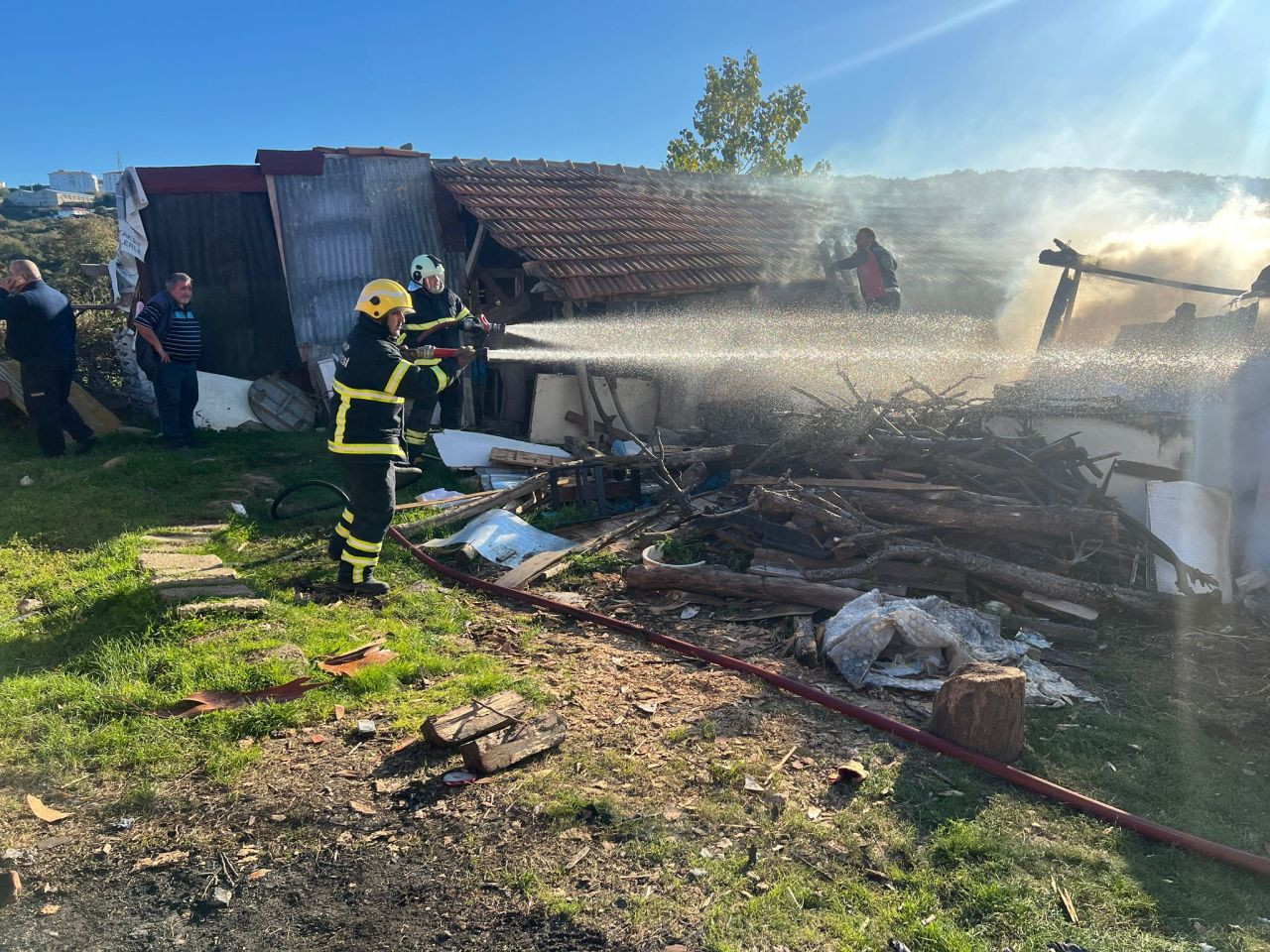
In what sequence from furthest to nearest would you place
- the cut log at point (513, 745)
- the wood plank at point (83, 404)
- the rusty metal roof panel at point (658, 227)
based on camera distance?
the rusty metal roof panel at point (658, 227) → the wood plank at point (83, 404) → the cut log at point (513, 745)

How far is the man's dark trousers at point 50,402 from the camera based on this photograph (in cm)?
848

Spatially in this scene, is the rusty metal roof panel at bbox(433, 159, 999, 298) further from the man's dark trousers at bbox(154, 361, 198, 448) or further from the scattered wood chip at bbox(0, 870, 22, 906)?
the scattered wood chip at bbox(0, 870, 22, 906)

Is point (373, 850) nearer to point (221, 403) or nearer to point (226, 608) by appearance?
point (226, 608)

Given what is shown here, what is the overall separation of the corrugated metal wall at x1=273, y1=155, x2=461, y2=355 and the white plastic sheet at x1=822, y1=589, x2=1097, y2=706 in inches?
358

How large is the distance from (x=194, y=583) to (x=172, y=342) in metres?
4.97

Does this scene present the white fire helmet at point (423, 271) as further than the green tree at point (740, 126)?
No

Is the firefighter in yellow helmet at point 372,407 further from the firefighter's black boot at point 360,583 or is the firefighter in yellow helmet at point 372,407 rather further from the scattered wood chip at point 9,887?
the scattered wood chip at point 9,887

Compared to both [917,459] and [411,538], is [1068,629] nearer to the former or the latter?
[917,459]

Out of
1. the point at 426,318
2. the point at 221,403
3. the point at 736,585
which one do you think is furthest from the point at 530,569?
the point at 221,403

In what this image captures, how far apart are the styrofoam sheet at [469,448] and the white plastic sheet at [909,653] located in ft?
15.5

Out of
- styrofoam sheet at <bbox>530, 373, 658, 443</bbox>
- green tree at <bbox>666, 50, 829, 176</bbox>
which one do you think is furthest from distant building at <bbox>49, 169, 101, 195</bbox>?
styrofoam sheet at <bbox>530, 373, 658, 443</bbox>

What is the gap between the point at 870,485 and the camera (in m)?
6.93

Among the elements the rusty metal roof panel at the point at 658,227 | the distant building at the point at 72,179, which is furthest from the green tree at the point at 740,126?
the distant building at the point at 72,179

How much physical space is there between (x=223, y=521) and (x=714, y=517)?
4237 mm
